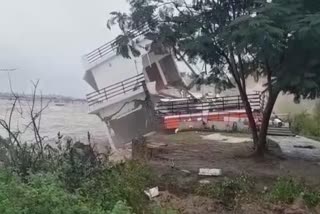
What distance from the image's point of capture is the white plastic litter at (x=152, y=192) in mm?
8109

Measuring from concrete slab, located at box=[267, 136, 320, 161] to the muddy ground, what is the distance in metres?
0.35

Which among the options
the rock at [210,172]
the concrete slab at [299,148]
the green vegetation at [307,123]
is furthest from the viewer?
the green vegetation at [307,123]

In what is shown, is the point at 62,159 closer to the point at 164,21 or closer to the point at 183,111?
the point at 164,21

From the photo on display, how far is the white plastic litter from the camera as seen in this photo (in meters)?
8.11

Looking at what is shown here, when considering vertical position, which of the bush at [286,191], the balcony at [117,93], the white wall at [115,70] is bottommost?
the bush at [286,191]

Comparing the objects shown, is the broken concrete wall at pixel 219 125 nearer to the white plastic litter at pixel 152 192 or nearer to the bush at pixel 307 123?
the bush at pixel 307 123

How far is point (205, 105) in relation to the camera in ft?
74.9

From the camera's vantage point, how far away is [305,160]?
38.7 feet

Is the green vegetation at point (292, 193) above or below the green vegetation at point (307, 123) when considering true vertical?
below

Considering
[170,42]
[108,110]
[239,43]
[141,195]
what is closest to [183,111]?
[108,110]

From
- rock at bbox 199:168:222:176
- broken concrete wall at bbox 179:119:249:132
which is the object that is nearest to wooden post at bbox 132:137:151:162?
rock at bbox 199:168:222:176

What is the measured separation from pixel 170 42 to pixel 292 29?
14.1 feet

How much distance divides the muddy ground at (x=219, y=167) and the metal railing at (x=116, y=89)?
842 centimetres

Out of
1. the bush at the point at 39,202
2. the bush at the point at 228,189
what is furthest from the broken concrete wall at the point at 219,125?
the bush at the point at 39,202
